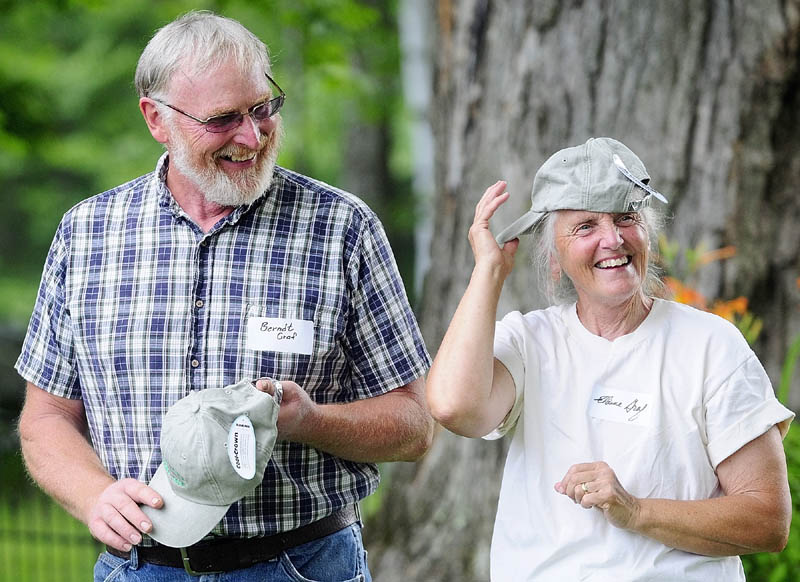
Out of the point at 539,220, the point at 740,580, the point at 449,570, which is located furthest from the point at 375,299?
the point at 449,570

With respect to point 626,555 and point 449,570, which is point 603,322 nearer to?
point 626,555

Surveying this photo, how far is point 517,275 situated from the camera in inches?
177

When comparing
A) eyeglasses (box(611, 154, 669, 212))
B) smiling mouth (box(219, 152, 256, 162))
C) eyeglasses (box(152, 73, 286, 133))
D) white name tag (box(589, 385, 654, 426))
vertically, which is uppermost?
eyeglasses (box(152, 73, 286, 133))

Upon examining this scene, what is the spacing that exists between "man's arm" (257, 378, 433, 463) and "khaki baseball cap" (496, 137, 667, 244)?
0.54m

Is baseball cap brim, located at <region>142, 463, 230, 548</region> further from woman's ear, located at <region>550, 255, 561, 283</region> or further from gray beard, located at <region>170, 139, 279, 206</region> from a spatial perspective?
woman's ear, located at <region>550, 255, 561, 283</region>

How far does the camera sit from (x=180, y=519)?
2.12 m

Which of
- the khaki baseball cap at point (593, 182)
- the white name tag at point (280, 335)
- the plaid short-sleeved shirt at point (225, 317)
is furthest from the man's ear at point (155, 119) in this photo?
the khaki baseball cap at point (593, 182)

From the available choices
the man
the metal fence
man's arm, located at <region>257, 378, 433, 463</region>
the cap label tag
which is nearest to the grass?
the metal fence

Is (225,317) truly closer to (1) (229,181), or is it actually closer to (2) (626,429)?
(1) (229,181)

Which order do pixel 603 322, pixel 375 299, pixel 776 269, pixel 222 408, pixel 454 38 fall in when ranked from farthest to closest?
pixel 454 38 < pixel 776 269 < pixel 375 299 < pixel 603 322 < pixel 222 408

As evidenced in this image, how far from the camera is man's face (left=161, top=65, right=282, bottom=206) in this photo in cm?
236

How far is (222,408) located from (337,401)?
1.57 feet

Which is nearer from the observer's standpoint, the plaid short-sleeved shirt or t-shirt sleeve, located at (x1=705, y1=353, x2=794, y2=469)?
t-shirt sleeve, located at (x1=705, y1=353, x2=794, y2=469)

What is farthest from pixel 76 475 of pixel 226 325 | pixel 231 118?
pixel 231 118
